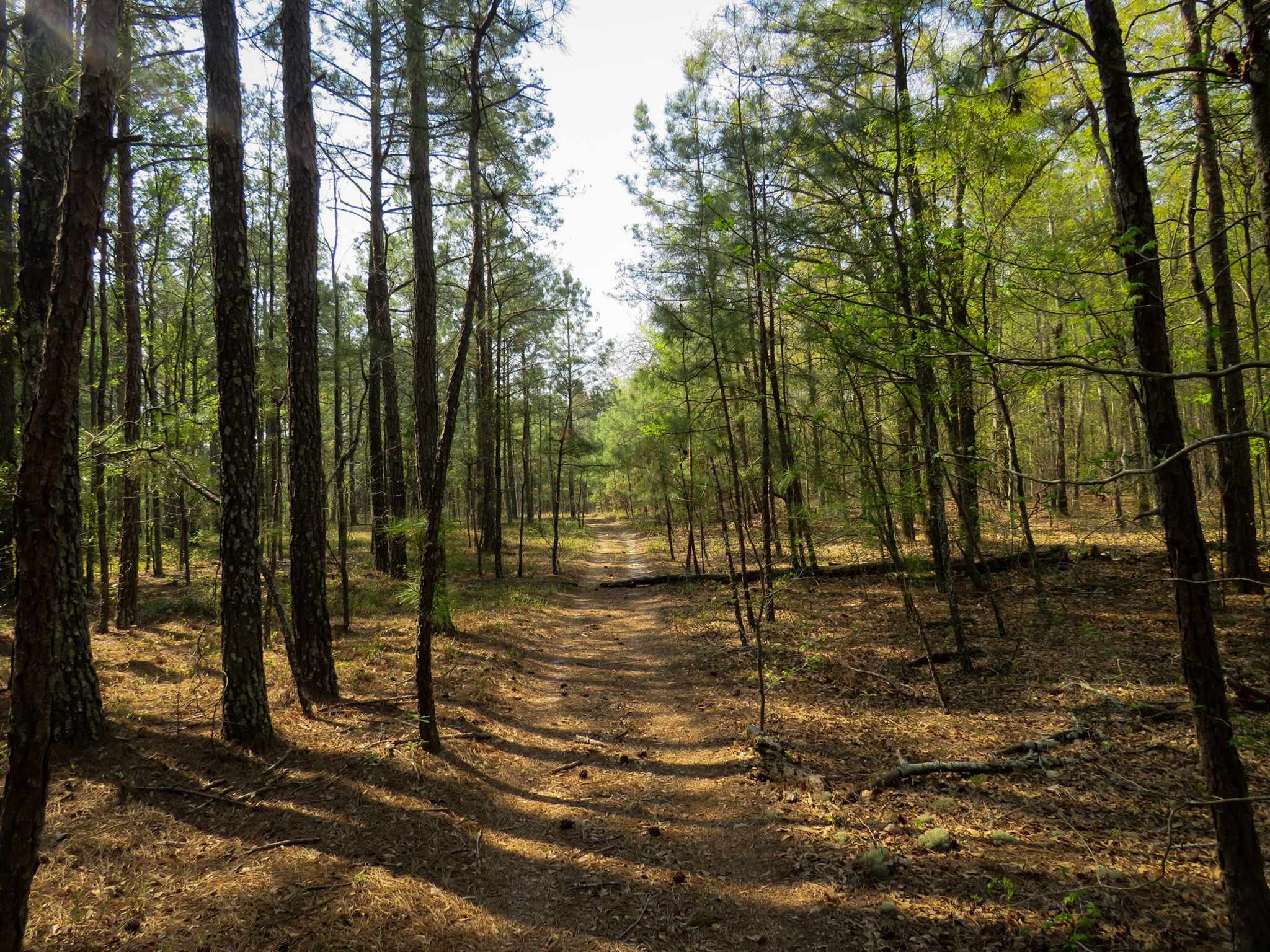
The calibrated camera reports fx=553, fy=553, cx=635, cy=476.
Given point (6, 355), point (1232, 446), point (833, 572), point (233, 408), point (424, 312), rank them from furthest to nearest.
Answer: point (833, 572), point (1232, 446), point (6, 355), point (424, 312), point (233, 408)

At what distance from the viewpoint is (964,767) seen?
5.12 m

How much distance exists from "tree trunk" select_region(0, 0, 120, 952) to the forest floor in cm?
121

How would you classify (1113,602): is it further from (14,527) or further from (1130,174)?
(14,527)

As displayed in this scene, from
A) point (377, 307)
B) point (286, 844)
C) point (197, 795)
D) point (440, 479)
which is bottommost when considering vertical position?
point (286, 844)

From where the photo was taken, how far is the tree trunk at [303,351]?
623 centimetres

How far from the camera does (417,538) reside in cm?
832

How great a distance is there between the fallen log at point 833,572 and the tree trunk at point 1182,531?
8322 millimetres

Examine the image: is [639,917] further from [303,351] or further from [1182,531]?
[303,351]

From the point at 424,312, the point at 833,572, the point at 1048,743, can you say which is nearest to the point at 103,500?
the point at 424,312

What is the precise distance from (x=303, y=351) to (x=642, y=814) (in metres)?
6.08

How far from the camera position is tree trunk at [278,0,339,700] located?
6234mm

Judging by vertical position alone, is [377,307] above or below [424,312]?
above

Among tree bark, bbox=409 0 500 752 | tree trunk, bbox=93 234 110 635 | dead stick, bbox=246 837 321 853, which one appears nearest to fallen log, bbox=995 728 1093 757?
tree bark, bbox=409 0 500 752

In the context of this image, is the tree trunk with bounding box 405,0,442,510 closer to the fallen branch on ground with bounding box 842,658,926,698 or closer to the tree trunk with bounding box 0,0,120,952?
the tree trunk with bounding box 0,0,120,952
